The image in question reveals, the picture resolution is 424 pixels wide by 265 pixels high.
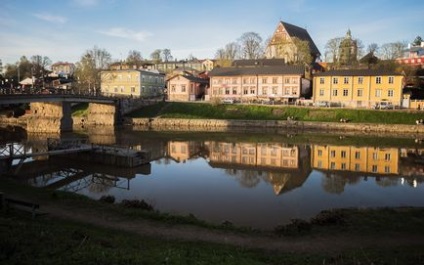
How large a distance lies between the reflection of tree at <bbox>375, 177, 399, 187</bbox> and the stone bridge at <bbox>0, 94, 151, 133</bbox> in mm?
39987

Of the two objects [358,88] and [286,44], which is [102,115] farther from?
[286,44]

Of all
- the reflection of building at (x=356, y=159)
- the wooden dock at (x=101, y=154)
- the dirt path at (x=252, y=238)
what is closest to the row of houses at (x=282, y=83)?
the reflection of building at (x=356, y=159)

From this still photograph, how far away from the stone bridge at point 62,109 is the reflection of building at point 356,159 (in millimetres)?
35457

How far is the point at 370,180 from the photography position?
27.2 meters

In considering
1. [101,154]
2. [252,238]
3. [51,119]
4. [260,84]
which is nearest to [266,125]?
[260,84]

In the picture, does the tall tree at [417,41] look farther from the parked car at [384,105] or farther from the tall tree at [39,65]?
the tall tree at [39,65]

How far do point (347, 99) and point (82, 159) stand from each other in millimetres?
51925

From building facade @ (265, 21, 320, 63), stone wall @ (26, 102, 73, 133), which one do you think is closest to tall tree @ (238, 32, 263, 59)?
building facade @ (265, 21, 320, 63)

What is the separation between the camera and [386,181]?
26953 millimetres

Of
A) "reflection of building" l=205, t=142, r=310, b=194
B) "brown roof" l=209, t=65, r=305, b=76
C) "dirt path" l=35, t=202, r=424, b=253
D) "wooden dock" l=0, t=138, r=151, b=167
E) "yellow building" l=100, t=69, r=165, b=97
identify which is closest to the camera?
"dirt path" l=35, t=202, r=424, b=253

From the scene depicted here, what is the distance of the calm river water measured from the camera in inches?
811

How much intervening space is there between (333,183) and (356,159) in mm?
10671

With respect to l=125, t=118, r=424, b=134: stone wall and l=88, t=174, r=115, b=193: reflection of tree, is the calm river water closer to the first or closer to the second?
l=88, t=174, r=115, b=193: reflection of tree

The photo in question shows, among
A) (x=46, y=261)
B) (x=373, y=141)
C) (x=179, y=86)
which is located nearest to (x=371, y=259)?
(x=46, y=261)
